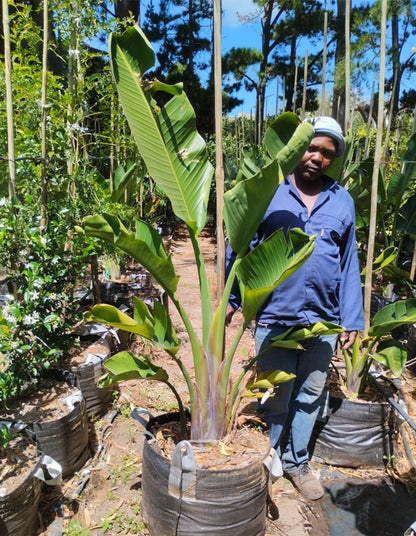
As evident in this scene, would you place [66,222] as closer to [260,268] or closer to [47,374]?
[47,374]

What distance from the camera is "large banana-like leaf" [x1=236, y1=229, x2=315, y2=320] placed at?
1706 millimetres

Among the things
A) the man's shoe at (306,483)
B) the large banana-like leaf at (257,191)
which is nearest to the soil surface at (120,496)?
the man's shoe at (306,483)

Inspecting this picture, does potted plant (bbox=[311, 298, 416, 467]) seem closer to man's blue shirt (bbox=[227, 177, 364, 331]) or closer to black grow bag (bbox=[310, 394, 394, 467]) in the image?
black grow bag (bbox=[310, 394, 394, 467])

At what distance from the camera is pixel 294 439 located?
7.91ft

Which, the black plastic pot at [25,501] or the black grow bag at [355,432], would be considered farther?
the black grow bag at [355,432]

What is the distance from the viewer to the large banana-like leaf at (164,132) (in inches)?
72.7

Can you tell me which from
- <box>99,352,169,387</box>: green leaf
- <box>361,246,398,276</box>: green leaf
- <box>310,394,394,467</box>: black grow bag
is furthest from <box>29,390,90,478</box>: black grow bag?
<box>361,246,398,276</box>: green leaf

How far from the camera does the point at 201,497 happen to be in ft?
5.67

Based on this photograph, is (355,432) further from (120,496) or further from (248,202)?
(248,202)

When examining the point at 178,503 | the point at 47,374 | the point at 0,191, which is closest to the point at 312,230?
the point at 178,503

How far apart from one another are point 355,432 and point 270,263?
1338mm

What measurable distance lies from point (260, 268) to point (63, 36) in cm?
243

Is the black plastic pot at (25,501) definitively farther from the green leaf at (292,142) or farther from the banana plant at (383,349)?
the banana plant at (383,349)

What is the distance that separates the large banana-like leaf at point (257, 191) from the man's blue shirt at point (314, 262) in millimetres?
341
